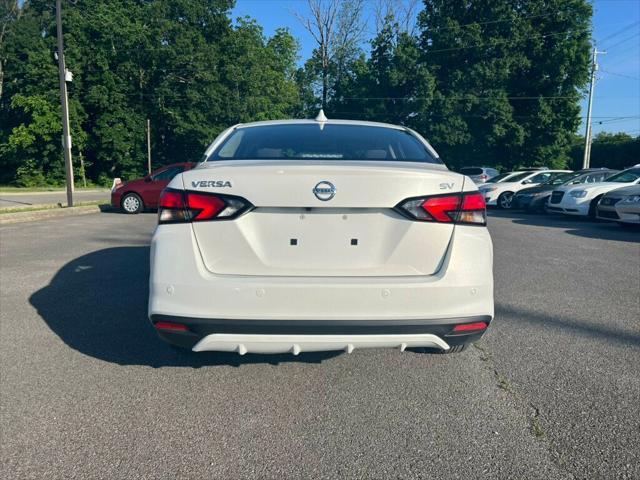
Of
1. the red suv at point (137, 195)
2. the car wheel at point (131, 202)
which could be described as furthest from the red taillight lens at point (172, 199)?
the car wheel at point (131, 202)

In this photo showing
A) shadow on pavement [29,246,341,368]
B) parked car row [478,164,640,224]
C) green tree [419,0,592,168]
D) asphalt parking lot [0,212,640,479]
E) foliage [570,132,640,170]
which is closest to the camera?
asphalt parking lot [0,212,640,479]

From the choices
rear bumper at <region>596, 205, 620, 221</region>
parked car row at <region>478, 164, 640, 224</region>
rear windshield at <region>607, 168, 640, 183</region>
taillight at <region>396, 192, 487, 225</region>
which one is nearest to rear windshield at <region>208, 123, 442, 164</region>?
taillight at <region>396, 192, 487, 225</region>

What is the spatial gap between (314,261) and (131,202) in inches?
552

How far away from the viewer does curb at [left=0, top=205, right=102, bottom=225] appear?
12.5 metres

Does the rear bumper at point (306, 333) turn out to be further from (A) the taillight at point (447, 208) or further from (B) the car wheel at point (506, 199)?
(B) the car wheel at point (506, 199)

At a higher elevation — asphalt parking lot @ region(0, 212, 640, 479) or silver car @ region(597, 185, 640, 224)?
silver car @ region(597, 185, 640, 224)

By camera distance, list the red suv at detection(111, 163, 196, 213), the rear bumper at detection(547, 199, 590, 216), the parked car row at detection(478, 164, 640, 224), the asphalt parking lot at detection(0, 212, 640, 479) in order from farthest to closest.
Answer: the red suv at detection(111, 163, 196, 213)
the rear bumper at detection(547, 199, 590, 216)
the parked car row at detection(478, 164, 640, 224)
the asphalt parking lot at detection(0, 212, 640, 479)

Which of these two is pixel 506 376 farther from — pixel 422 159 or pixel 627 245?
pixel 627 245

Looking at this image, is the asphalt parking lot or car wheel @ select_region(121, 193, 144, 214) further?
car wheel @ select_region(121, 193, 144, 214)

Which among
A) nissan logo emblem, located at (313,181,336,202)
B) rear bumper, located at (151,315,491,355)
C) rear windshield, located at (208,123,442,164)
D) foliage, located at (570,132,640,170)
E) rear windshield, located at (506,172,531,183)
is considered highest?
foliage, located at (570,132,640,170)

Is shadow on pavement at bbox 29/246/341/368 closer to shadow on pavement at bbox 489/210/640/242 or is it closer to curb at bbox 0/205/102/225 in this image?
curb at bbox 0/205/102/225

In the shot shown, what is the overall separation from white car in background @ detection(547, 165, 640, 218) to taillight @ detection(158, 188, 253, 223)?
13.0m

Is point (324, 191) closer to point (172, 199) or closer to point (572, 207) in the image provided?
point (172, 199)

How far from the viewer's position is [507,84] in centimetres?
3703
